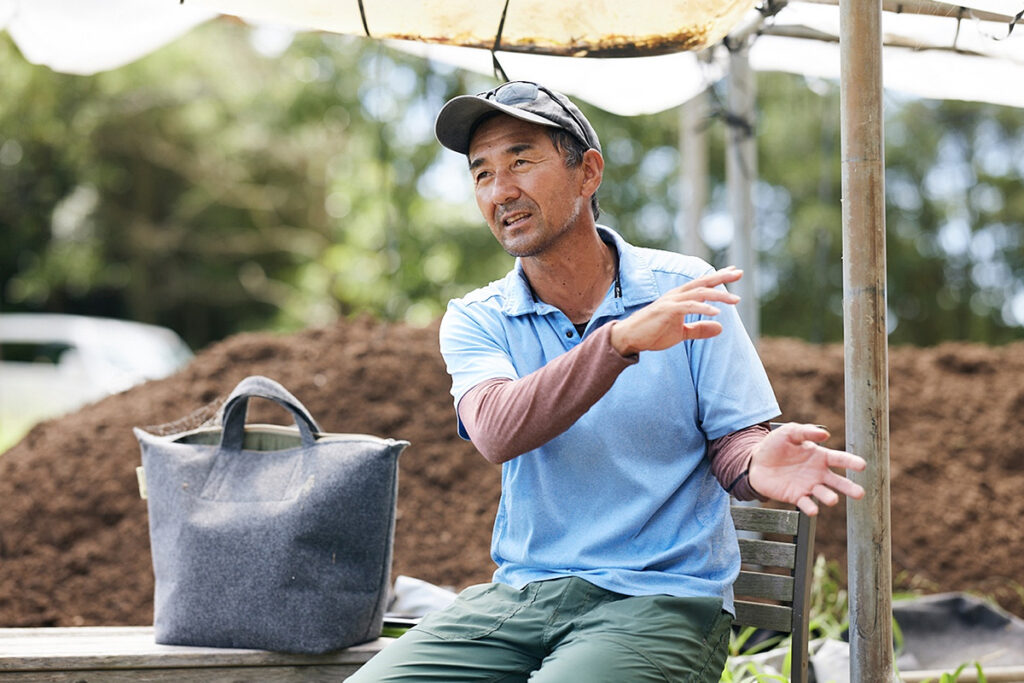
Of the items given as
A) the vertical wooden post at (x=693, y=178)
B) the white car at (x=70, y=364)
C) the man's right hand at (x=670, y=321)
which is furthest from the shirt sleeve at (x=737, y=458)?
the white car at (x=70, y=364)

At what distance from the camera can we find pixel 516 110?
2162 millimetres

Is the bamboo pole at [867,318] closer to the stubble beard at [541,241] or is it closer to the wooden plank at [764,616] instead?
the wooden plank at [764,616]

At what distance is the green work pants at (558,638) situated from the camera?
200cm

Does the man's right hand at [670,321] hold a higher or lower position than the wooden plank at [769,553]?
higher

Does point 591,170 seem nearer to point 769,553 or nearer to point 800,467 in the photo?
point 800,467

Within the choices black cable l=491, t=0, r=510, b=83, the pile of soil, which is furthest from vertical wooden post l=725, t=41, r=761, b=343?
black cable l=491, t=0, r=510, b=83

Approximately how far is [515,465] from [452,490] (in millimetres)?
2463

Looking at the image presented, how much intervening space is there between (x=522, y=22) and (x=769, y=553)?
159cm

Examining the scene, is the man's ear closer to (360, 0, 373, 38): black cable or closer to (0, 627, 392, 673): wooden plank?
(360, 0, 373, 38): black cable

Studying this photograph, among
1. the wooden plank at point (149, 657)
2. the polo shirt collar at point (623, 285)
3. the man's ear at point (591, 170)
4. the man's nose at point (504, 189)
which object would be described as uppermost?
the man's ear at point (591, 170)

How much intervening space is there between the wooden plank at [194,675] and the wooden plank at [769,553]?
103cm

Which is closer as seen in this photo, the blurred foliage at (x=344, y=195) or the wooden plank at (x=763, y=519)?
the wooden plank at (x=763, y=519)

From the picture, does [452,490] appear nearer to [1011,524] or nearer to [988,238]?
[1011,524]

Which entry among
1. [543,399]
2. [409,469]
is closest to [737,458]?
[543,399]
